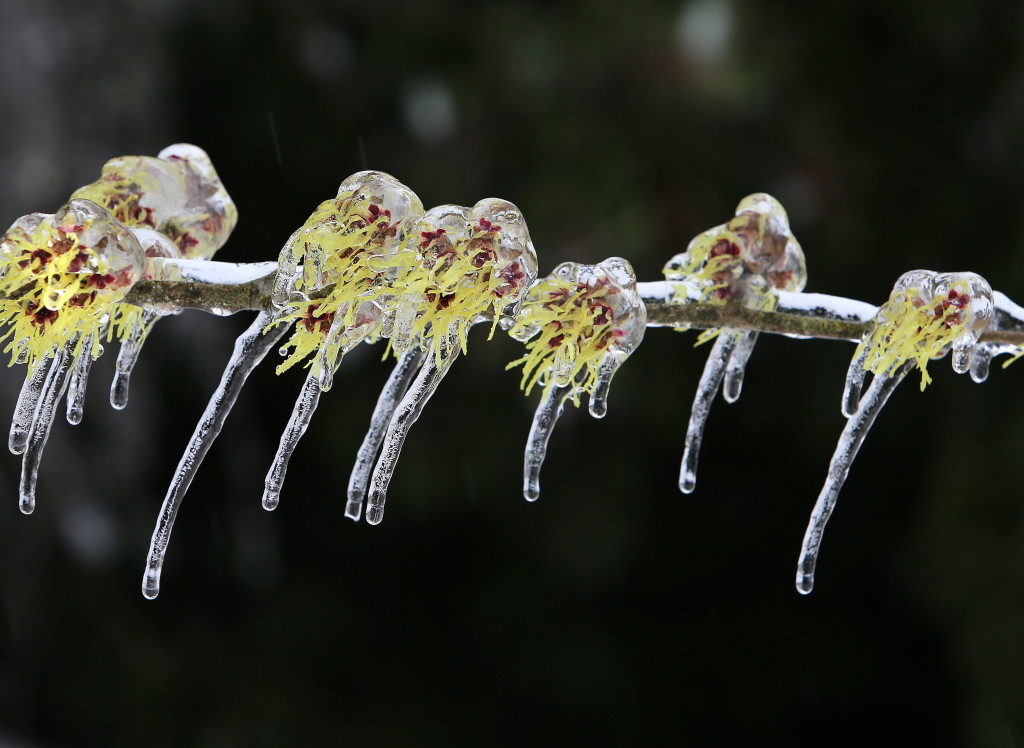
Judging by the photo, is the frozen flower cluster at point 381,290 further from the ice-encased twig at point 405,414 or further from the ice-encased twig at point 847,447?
the ice-encased twig at point 847,447

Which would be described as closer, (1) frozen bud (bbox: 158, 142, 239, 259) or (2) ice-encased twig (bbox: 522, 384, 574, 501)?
(2) ice-encased twig (bbox: 522, 384, 574, 501)

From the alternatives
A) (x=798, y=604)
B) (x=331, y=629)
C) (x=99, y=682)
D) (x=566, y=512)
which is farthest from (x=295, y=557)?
(x=798, y=604)

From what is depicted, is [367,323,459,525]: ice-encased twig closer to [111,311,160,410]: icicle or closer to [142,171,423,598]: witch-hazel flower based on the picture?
[142,171,423,598]: witch-hazel flower

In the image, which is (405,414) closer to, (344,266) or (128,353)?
(344,266)

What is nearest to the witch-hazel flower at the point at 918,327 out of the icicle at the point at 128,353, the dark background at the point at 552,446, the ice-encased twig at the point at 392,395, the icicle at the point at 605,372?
the icicle at the point at 605,372

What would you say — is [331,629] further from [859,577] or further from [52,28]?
[52,28]

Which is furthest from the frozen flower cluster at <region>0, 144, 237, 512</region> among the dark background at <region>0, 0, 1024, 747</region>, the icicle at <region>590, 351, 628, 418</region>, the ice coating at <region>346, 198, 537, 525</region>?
the dark background at <region>0, 0, 1024, 747</region>
